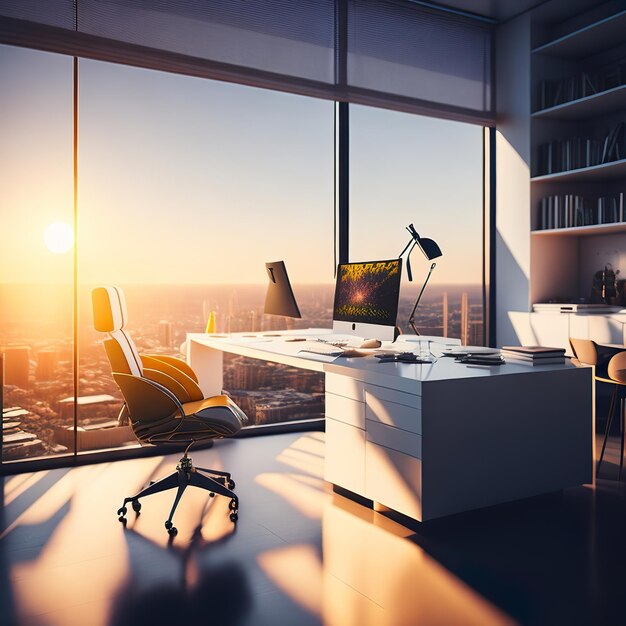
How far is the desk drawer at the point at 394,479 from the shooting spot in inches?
111

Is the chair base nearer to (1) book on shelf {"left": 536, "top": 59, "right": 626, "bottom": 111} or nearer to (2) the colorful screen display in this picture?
(2) the colorful screen display

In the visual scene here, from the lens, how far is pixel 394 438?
295cm

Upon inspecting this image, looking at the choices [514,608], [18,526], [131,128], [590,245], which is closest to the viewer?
[514,608]

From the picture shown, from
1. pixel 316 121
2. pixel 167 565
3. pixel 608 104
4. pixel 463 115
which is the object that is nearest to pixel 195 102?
pixel 316 121

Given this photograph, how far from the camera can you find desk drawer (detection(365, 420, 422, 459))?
2820mm

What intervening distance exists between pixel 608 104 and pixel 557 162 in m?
0.59

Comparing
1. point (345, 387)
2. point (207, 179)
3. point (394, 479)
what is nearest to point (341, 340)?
point (345, 387)

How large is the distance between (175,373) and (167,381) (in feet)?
0.54

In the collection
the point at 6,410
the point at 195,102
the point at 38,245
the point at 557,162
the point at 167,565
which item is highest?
the point at 195,102

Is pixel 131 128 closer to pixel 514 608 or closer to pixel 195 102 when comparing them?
pixel 195 102

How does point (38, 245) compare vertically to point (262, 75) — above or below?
below

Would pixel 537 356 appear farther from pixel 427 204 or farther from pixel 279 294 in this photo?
pixel 427 204

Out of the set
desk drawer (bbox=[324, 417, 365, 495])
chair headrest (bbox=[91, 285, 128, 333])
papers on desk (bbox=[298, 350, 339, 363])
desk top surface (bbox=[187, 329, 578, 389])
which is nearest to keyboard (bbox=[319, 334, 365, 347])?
desk top surface (bbox=[187, 329, 578, 389])

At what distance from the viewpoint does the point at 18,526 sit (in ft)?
10.2
